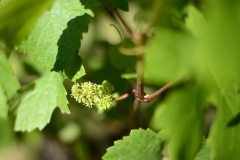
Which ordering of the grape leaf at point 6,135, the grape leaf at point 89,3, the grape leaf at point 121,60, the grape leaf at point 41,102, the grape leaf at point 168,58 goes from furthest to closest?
the grape leaf at point 6,135 → the grape leaf at point 121,60 → the grape leaf at point 41,102 → the grape leaf at point 89,3 → the grape leaf at point 168,58

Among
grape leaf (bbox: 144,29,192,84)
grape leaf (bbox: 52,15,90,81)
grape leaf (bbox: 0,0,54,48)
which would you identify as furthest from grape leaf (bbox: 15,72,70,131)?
grape leaf (bbox: 144,29,192,84)

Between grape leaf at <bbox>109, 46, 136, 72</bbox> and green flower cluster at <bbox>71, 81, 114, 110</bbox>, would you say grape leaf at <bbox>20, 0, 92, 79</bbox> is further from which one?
grape leaf at <bbox>109, 46, 136, 72</bbox>

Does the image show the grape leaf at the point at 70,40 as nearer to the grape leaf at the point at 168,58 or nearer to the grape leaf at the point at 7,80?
the grape leaf at the point at 168,58

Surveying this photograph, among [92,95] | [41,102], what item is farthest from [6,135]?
[92,95]

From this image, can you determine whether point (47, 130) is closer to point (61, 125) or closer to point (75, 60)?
point (61, 125)

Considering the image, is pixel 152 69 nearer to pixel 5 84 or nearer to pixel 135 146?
pixel 135 146

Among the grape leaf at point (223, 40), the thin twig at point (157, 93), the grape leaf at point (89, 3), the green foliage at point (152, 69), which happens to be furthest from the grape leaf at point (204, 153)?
the grape leaf at point (223, 40)
